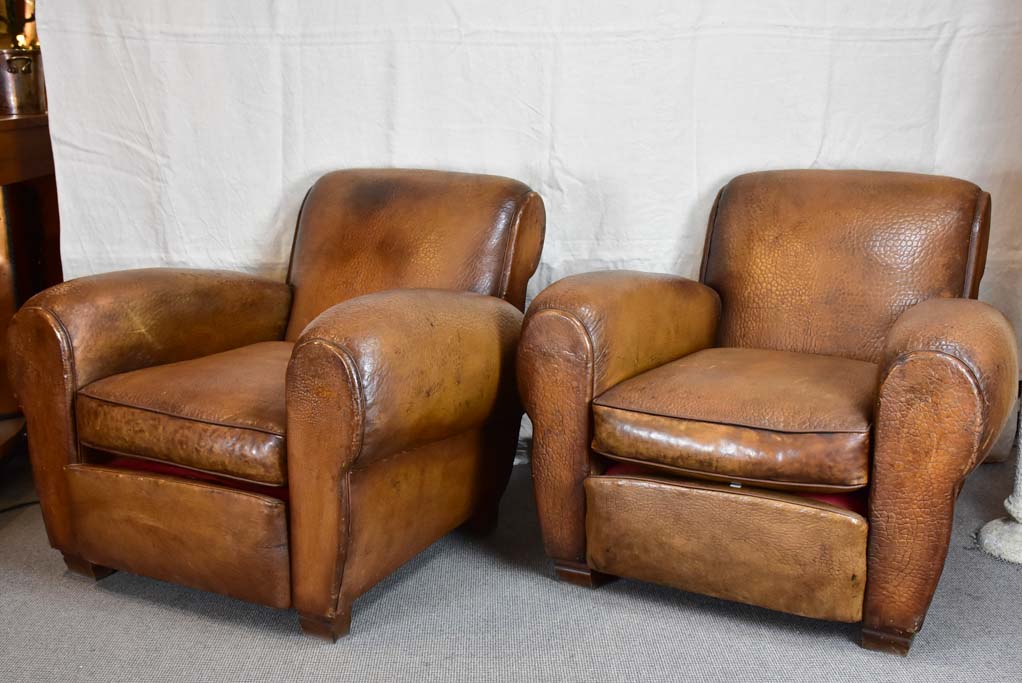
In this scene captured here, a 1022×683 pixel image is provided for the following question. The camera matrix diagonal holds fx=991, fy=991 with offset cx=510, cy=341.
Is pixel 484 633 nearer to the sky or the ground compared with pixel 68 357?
nearer to the ground

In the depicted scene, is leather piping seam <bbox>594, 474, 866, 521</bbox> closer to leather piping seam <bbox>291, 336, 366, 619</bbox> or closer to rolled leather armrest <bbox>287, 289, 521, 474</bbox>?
rolled leather armrest <bbox>287, 289, 521, 474</bbox>

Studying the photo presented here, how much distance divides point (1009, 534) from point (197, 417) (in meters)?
1.74

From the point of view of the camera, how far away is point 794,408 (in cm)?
173

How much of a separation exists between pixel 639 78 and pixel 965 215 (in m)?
0.86

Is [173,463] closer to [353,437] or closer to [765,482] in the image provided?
[353,437]

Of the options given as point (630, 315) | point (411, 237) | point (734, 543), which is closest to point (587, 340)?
point (630, 315)

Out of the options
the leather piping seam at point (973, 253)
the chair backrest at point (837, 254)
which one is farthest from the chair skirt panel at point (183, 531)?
the leather piping seam at point (973, 253)

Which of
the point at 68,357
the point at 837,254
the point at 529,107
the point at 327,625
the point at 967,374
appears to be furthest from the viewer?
the point at 529,107

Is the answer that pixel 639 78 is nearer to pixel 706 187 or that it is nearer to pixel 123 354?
pixel 706 187

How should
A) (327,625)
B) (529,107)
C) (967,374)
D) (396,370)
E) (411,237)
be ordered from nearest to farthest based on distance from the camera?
(967,374) → (396,370) → (327,625) → (411,237) → (529,107)

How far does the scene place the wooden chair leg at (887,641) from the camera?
1.75 meters

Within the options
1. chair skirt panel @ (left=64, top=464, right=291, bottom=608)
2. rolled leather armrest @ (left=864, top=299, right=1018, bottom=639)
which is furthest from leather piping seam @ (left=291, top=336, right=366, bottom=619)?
rolled leather armrest @ (left=864, top=299, right=1018, bottom=639)

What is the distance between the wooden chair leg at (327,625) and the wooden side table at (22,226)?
126 centimetres

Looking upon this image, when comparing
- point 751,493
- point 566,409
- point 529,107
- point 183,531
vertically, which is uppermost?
point 529,107
